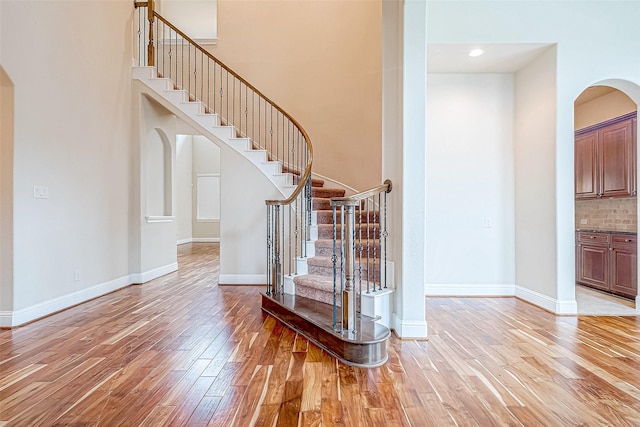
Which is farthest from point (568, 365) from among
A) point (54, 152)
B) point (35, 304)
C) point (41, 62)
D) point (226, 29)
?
point (226, 29)

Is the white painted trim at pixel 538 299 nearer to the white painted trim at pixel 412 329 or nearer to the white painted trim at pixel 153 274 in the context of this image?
the white painted trim at pixel 412 329

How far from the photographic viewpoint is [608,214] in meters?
4.88

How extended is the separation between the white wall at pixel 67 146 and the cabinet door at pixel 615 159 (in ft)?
22.0

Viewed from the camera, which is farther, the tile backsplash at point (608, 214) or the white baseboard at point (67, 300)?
the tile backsplash at point (608, 214)

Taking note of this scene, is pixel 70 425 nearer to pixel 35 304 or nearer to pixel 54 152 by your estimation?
pixel 35 304

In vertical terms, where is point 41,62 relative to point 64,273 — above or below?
above

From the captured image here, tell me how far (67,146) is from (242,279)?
8.85 ft

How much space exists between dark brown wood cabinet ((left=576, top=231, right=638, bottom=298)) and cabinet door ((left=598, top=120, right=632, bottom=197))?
61 centimetres

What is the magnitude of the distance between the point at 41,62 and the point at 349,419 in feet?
14.0

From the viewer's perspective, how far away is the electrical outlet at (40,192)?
10.8 ft

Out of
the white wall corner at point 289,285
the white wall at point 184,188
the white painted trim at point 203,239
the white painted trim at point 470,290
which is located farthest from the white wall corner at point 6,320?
the white painted trim at point 203,239

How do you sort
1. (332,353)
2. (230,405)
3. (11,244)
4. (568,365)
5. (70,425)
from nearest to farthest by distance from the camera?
1. (70,425)
2. (230,405)
3. (568,365)
4. (332,353)
5. (11,244)

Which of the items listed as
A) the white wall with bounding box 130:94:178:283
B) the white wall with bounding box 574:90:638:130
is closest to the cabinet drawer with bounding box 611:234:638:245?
the white wall with bounding box 574:90:638:130

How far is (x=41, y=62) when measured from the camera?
338 cm
